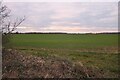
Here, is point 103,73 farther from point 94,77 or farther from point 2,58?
point 2,58

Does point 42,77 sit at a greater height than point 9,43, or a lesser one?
lesser

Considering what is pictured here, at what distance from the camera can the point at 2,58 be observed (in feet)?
46.1

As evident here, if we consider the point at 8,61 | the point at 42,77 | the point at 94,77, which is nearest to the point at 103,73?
the point at 94,77

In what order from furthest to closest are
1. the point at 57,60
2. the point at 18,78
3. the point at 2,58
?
1. the point at 57,60
2. the point at 2,58
3. the point at 18,78

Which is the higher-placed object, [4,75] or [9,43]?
[9,43]

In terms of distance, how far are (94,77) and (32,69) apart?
9.32 ft

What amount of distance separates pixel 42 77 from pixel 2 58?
83.1 inches

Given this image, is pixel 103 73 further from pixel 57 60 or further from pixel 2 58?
pixel 2 58

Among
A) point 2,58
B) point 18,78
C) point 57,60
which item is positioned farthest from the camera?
point 57,60

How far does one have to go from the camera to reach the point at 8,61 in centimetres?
1391

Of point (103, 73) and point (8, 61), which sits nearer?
point (8, 61)

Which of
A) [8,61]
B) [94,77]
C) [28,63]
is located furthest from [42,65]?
[94,77]

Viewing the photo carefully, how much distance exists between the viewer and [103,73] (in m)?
15.7

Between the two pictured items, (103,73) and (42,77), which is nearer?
(42,77)
